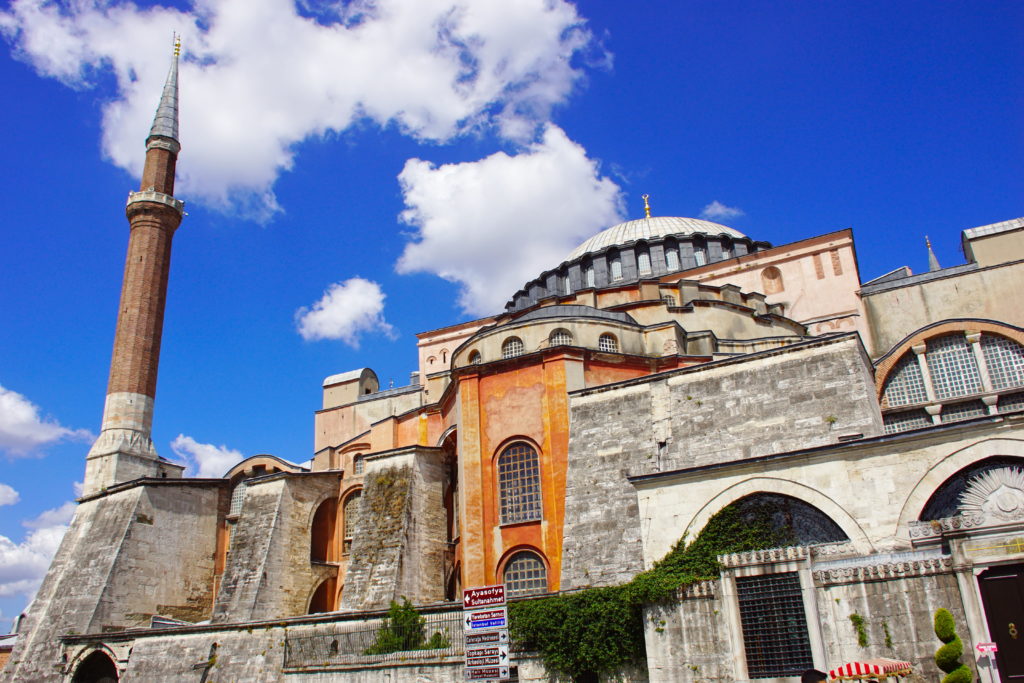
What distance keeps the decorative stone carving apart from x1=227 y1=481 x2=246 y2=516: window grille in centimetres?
2193

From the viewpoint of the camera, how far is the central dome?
121ft

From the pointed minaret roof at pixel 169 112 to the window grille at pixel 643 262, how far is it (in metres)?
21.1

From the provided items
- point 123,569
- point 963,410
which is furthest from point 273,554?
point 963,410

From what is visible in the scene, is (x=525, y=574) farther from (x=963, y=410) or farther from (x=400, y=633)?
(x=963, y=410)

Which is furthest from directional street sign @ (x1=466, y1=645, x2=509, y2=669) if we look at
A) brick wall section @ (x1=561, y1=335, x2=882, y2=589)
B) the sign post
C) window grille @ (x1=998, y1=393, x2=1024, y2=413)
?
window grille @ (x1=998, y1=393, x2=1024, y2=413)

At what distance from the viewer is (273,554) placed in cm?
2466

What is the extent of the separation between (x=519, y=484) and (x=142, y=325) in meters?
19.6

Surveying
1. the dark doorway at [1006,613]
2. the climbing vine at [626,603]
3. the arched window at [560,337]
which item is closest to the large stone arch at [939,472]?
the dark doorway at [1006,613]

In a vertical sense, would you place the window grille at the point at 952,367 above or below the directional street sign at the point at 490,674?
above

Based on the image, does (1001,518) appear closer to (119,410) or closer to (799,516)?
(799,516)

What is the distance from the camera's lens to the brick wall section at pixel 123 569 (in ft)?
78.9

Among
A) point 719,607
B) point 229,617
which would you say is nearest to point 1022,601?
point 719,607

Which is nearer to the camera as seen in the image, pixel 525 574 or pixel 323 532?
pixel 525 574

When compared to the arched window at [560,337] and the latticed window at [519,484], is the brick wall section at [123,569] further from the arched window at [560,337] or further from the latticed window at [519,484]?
the arched window at [560,337]
